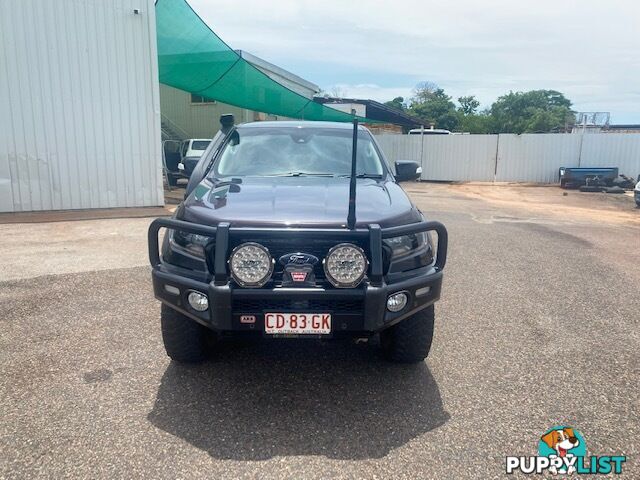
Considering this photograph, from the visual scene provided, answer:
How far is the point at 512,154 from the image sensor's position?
21.0m

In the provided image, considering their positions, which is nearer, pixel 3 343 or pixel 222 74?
pixel 3 343

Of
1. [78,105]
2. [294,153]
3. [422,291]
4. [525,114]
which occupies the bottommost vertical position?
[422,291]

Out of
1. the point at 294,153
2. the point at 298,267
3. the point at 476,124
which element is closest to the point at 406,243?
the point at 298,267

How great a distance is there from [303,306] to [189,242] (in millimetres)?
793

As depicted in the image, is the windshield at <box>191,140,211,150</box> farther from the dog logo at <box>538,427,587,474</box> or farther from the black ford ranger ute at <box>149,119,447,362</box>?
the dog logo at <box>538,427,587,474</box>

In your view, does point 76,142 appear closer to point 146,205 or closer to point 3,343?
point 146,205

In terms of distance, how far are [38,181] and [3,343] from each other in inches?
286

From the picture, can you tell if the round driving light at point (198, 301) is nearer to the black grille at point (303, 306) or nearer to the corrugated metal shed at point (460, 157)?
the black grille at point (303, 306)

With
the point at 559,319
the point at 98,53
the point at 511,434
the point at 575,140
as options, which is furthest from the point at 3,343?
the point at 575,140

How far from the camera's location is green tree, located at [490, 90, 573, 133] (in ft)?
127

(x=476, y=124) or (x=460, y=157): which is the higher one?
(x=476, y=124)

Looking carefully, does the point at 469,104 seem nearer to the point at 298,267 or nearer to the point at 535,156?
the point at 535,156

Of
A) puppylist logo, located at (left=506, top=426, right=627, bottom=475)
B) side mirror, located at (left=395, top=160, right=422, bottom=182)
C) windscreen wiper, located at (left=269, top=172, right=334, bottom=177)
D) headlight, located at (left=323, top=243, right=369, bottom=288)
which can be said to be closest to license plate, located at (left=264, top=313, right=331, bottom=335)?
headlight, located at (left=323, top=243, right=369, bottom=288)

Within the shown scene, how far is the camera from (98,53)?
398 inches
